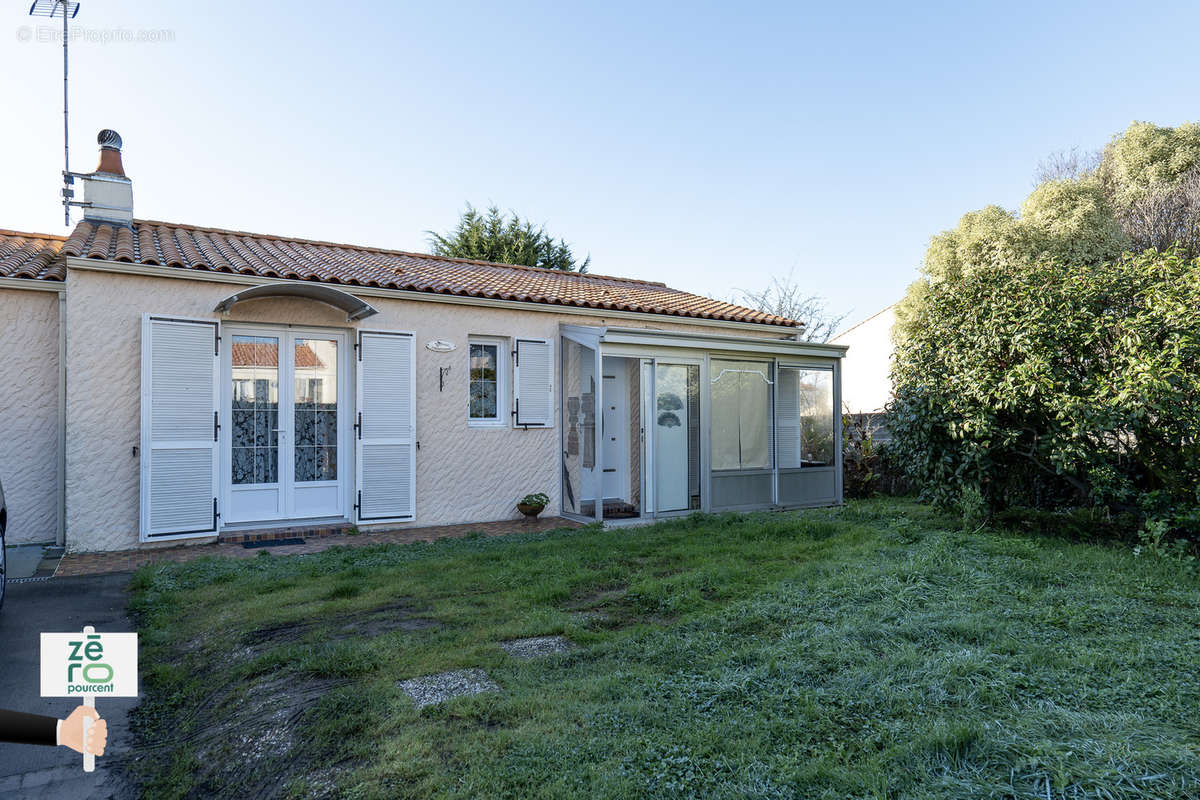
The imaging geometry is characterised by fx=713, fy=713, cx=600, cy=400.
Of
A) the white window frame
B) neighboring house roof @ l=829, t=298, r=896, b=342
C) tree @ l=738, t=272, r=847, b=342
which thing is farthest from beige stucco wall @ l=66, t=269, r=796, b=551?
tree @ l=738, t=272, r=847, b=342

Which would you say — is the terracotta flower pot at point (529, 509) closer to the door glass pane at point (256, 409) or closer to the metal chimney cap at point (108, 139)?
the door glass pane at point (256, 409)

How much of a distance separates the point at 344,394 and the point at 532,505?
2.74 meters

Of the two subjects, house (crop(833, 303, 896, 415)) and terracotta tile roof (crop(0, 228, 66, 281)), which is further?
house (crop(833, 303, 896, 415))

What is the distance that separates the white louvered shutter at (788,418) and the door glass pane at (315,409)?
610cm

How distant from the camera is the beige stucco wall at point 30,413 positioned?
7637 mm

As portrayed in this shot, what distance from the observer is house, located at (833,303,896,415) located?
23.5 meters

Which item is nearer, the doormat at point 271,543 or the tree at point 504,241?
the doormat at point 271,543

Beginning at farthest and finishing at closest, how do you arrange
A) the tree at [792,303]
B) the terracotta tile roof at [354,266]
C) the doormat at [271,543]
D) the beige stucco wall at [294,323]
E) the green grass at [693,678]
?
the tree at [792,303]
the terracotta tile roof at [354,266]
the doormat at [271,543]
the beige stucco wall at [294,323]
the green grass at [693,678]

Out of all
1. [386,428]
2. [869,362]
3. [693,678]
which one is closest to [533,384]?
[386,428]

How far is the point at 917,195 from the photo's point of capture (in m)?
18.6

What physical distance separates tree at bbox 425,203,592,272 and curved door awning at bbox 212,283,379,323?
49.5 ft

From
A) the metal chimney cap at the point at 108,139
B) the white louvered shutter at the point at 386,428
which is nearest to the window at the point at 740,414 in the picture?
the white louvered shutter at the point at 386,428

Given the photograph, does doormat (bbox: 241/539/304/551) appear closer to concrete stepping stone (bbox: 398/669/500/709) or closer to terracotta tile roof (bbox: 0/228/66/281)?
terracotta tile roof (bbox: 0/228/66/281)

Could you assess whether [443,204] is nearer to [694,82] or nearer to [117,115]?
[694,82]
